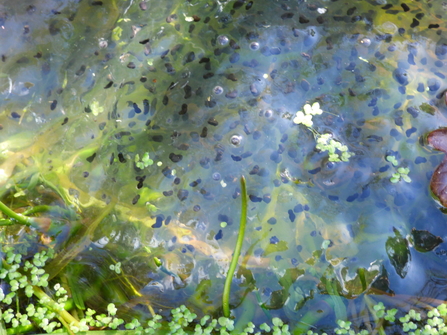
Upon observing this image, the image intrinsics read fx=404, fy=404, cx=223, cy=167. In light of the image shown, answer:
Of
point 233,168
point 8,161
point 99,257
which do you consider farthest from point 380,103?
point 8,161

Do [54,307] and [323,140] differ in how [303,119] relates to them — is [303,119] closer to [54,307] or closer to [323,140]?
[323,140]

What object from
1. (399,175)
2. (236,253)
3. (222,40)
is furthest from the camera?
(222,40)

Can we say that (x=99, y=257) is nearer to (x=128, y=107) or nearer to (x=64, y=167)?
(x=64, y=167)

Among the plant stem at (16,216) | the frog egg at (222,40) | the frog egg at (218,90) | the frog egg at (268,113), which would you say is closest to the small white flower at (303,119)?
the frog egg at (268,113)

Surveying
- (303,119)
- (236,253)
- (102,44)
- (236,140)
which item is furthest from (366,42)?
(102,44)

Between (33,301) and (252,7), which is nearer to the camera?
(33,301)

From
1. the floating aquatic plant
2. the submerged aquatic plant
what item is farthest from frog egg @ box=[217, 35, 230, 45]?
the submerged aquatic plant

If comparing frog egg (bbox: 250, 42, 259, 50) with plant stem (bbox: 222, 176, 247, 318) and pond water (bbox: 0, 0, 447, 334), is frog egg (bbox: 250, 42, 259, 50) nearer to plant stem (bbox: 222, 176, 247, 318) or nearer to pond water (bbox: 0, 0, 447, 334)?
pond water (bbox: 0, 0, 447, 334)
